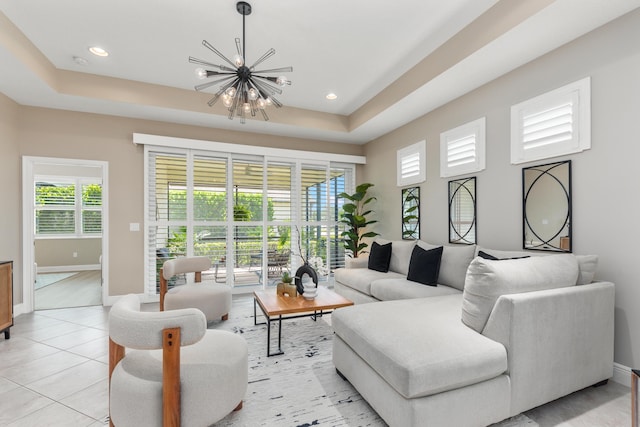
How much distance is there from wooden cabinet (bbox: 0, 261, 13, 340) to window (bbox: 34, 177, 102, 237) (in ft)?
15.9

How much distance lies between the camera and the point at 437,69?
9.95ft

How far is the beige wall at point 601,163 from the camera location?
2145mm

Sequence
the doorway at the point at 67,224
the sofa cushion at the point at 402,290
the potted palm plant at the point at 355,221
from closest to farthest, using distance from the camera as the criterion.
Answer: the sofa cushion at the point at 402,290
the potted palm plant at the point at 355,221
the doorway at the point at 67,224

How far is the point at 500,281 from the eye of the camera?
1.78m

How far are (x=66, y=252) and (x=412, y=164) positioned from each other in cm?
800

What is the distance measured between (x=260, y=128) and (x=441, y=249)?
3.32 metres

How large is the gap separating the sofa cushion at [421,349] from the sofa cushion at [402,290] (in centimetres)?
79

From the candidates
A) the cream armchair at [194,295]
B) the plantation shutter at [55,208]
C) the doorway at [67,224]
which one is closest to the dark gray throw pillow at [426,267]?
the cream armchair at [194,295]

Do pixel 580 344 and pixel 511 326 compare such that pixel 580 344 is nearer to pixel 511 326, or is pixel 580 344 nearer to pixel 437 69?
pixel 511 326

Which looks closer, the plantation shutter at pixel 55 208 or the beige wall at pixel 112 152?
the beige wall at pixel 112 152

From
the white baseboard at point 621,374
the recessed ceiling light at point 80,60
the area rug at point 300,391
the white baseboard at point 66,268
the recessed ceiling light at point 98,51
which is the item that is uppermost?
the recessed ceiling light at point 98,51

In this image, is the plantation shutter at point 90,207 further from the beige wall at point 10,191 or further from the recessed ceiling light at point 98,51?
the recessed ceiling light at point 98,51

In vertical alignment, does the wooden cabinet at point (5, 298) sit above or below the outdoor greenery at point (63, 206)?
Result: below

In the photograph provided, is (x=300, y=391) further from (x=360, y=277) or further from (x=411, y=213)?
(x=411, y=213)
